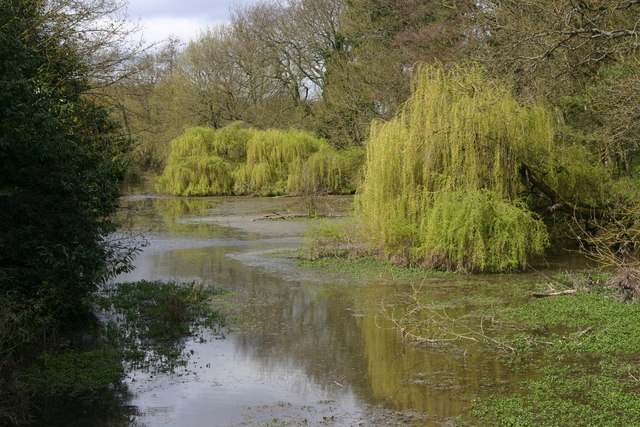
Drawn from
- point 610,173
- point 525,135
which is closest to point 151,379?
point 525,135

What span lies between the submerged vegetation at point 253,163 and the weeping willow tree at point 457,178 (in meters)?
17.5

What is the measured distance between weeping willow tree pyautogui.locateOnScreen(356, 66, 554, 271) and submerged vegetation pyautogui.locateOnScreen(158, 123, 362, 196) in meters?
17.5

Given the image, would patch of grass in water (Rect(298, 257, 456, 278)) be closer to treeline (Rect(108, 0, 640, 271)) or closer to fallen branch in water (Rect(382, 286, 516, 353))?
treeline (Rect(108, 0, 640, 271))

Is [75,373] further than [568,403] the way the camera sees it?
Yes

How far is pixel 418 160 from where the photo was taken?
15.9 m

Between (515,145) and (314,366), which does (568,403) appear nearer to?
(314,366)

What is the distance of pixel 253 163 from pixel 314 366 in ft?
96.4

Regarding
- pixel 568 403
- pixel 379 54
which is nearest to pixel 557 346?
pixel 568 403

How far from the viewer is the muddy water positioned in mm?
7496

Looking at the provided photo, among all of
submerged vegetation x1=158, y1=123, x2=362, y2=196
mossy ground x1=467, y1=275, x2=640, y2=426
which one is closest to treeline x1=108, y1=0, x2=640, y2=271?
mossy ground x1=467, y1=275, x2=640, y2=426

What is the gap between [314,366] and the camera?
9211 millimetres

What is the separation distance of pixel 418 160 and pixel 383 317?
5.25 meters

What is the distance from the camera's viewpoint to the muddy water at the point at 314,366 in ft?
24.6

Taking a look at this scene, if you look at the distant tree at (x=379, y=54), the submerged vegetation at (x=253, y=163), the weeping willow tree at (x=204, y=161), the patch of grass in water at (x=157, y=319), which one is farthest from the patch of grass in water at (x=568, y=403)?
the weeping willow tree at (x=204, y=161)
